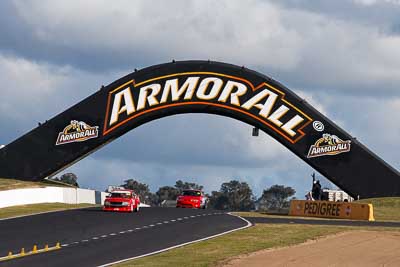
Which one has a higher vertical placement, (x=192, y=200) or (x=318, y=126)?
(x=318, y=126)

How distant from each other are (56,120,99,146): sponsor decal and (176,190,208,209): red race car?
869 centimetres

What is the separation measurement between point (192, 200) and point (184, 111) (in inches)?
311

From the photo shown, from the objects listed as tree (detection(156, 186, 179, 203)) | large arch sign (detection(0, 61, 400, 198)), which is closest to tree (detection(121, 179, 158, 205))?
tree (detection(156, 186, 179, 203))

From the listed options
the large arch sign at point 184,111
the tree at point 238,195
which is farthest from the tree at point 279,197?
the large arch sign at point 184,111

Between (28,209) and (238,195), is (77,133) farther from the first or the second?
(238,195)

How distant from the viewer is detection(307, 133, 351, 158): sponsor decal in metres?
64.5

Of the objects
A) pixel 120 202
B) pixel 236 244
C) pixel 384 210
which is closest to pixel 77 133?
pixel 120 202

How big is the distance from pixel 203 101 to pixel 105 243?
35064 millimetres

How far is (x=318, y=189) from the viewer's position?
6178 centimetres

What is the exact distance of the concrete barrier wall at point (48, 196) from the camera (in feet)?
177

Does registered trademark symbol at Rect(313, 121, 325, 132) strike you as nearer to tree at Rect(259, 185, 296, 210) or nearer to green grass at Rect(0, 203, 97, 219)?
green grass at Rect(0, 203, 97, 219)

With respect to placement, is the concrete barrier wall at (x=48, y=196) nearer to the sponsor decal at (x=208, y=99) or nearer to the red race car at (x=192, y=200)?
the sponsor decal at (x=208, y=99)

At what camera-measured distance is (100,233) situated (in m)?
36.2

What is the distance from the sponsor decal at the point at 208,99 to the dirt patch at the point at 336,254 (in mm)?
29259
